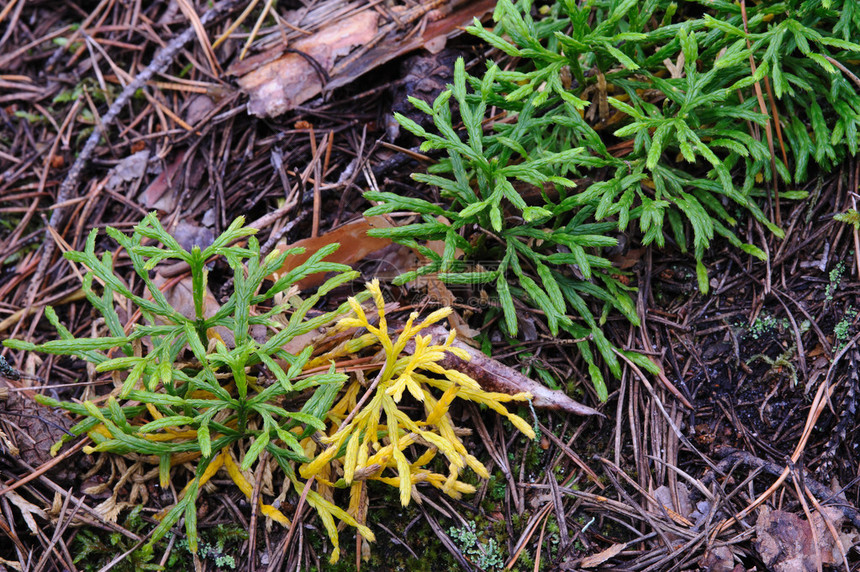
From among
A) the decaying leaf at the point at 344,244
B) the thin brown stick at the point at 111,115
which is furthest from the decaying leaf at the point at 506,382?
the thin brown stick at the point at 111,115

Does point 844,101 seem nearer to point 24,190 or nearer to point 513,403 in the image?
point 513,403

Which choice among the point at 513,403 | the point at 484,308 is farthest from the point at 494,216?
the point at 513,403

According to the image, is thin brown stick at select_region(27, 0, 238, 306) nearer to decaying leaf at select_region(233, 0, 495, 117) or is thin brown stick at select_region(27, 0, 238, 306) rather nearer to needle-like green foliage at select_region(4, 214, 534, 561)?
decaying leaf at select_region(233, 0, 495, 117)

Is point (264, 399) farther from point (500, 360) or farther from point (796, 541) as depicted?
point (796, 541)

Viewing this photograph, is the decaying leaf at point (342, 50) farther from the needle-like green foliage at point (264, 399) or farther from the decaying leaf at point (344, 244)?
the needle-like green foliage at point (264, 399)

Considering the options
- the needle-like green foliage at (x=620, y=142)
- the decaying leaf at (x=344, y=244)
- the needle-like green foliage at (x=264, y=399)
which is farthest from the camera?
the decaying leaf at (x=344, y=244)

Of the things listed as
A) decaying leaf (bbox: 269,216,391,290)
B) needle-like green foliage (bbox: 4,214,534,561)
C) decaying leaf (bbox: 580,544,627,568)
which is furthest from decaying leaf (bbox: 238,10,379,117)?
decaying leaf (bbox: 580,544,627,568)

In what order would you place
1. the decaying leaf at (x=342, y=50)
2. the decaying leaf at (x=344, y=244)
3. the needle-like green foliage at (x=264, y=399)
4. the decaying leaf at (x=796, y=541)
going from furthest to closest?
1. the decaying leaf at (x=342, y=50)
2. the decaying leaf at (x=344, y=244)
3. the needle-like green foliage at (x=264, y=399)
4. the decaying leaf at (x=796, y=541)

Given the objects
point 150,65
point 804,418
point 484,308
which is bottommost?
point 804,418
